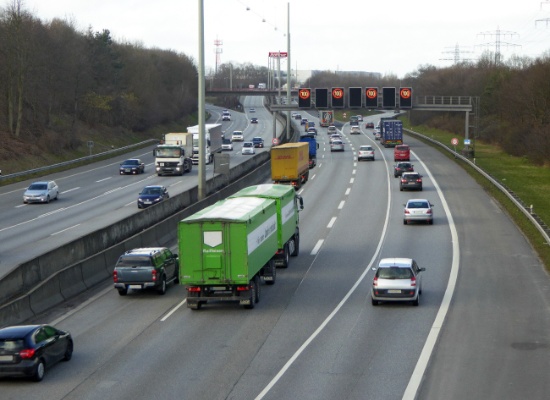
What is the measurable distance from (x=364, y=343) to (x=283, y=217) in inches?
453

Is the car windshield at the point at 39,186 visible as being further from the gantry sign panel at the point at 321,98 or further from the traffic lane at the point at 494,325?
the gantry sign panel at the point at 321,98

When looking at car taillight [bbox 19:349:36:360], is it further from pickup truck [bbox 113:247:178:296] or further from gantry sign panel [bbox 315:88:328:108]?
gantry sign panel [bbox 315:88:328:108]

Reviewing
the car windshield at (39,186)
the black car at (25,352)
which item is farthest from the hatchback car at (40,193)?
the black car at (25,352)

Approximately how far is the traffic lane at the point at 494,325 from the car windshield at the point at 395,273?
1849mm

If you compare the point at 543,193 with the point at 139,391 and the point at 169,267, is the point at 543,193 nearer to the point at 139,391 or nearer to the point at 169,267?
the point at 169,267

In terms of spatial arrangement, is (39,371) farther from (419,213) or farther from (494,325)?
(419,213)

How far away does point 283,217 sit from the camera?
35219 millimetres

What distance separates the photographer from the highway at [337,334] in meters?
20.4

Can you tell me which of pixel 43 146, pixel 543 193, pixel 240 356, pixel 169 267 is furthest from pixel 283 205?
pixel 43 146

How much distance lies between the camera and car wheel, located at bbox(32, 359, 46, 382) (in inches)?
819

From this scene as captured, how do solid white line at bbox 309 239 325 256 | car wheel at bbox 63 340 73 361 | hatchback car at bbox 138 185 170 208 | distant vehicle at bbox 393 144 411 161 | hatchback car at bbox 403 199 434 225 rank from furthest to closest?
distant vehicle at bbox 393 144 411 161, hatchback car at bbox 138 185 170 208, hatchback car at bbox 403 199 434 225, solid white line at bbox 309 239 325 256, car wheel at bbox 63 340 73 361

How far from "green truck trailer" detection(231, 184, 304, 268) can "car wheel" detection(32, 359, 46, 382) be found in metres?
14.8

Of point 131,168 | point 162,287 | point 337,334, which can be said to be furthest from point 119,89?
point 337,334

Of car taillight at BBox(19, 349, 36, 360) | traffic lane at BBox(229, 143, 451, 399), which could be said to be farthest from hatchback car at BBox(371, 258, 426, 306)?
car taillight at BBox(19, 349, 36, 360)
